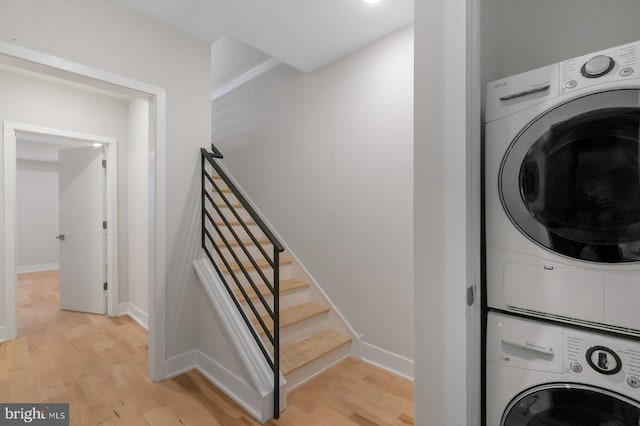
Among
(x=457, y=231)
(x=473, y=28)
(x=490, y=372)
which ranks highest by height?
(x=473, y=28)

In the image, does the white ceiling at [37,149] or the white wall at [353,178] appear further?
the white ceiling at [37,149]

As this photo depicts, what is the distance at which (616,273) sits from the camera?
2.86ft

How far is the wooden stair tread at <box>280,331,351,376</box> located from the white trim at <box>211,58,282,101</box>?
105 inches

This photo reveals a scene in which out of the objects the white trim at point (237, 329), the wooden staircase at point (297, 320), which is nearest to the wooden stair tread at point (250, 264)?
the wooden staircase at point (297, 320)

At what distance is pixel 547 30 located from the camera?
1397 millimetres

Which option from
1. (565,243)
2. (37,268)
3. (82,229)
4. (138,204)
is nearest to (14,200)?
(82,229)

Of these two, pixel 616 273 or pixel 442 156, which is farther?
pixel 442 156

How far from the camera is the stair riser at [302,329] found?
221 cm

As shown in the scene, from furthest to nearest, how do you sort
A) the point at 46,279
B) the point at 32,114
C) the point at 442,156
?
the point at 46,279
the point at 32,114
the point at 442,156

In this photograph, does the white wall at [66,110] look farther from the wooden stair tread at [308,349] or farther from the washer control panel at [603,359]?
the washer control panel at [603,359]

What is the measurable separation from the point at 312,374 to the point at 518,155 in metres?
1.86

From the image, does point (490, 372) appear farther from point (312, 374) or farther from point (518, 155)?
point (312, 374)

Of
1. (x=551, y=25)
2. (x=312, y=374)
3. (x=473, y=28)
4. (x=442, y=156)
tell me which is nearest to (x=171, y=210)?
(x=312, y=374)

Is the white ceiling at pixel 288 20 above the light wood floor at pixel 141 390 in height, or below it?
above
